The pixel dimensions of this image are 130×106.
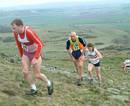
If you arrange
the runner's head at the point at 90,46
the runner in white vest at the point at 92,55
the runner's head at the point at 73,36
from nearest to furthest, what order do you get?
the runner's head at the point at 73,36 → the runner's head at the point at 90,46 → the runner in white vest at the point at 92,55

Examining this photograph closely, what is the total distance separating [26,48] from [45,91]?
188 centimetres

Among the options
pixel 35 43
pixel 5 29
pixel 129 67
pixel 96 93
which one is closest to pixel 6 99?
pixel 35 43

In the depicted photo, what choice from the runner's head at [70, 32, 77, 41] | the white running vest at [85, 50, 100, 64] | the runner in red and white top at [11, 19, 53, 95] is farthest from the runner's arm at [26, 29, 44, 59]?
the white running vest at [85, 50, 100, 64]

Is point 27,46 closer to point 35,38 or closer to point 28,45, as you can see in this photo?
point 28,45

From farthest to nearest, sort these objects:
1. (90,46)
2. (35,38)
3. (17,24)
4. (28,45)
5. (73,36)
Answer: (90,46) < (73,36) < (28,45) < (35,38) < (17,24)

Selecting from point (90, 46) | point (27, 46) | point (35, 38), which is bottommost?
point (90, 46)

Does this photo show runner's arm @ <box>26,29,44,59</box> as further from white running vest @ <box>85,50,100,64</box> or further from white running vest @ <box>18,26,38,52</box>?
white running vest @ <box>85,50,100,64</box>

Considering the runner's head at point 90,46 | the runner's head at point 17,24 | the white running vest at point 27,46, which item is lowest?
the runner's head at point 90,46

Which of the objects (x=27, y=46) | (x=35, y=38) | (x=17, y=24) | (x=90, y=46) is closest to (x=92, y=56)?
(x=90, y=46)

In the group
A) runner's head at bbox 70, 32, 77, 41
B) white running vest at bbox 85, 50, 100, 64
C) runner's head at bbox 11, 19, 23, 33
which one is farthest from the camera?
white running vest at bbox 85, 50, 100, 64

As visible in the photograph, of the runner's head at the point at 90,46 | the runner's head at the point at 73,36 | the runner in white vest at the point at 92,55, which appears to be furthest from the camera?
the runner in white vest at the point at 92,55

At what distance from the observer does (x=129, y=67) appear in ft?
91.8

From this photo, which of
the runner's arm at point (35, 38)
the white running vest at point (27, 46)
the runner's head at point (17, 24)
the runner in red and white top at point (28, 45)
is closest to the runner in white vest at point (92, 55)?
the runner in red and white top at point (28, 45)

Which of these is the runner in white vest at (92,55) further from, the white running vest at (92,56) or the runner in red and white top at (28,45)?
the runner in red and white top at (28,45)
